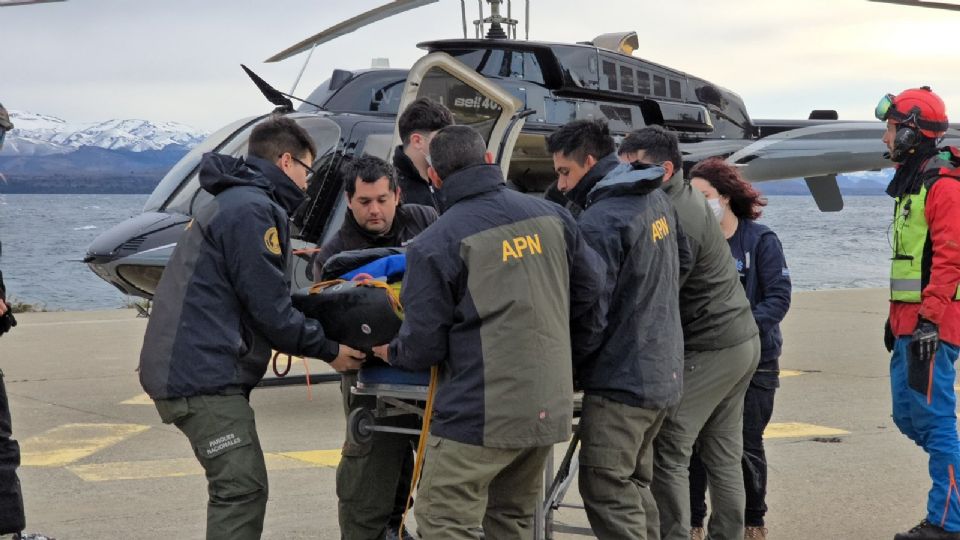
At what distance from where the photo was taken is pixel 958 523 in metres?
5.46

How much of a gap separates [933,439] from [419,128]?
2.75m

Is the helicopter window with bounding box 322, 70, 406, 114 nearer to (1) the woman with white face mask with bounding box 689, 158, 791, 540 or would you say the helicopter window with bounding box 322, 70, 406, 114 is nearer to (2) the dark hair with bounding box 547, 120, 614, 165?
(1) the woman with white face mask with bounding box 689, 158, 791, 540

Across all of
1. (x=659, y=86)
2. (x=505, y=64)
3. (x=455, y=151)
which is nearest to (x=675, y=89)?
(x=659, y=86)

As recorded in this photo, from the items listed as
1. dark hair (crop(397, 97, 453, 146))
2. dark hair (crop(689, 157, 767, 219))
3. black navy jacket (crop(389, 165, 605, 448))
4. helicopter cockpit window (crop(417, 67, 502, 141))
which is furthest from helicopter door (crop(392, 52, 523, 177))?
black navy jacket (crop(389, 165, 605, 448))

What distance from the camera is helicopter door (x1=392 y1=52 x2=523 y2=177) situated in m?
7.94

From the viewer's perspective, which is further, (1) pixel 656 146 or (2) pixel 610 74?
(2) pixel 610 74

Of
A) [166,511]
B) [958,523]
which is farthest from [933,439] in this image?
[166,511]

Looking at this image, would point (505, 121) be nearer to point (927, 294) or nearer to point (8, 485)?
point (927, 294)

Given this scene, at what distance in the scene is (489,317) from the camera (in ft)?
12.8

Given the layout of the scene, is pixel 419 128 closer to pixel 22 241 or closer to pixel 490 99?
pixel 490 99

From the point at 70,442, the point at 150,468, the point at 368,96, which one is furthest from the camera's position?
the point at 368,96

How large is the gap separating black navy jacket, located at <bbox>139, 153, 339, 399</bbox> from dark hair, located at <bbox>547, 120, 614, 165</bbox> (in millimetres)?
1155

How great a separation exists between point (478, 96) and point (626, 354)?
4403 mm

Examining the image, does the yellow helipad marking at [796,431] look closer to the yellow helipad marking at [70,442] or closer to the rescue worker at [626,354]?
the rescue worker at [626,354]
